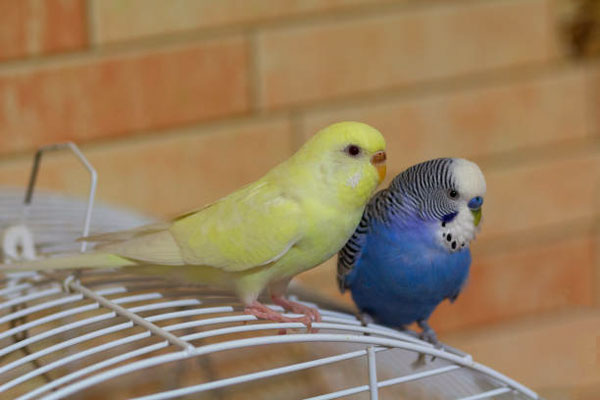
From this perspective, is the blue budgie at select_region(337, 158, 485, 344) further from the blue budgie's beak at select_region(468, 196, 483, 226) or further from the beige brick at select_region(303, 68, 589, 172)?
the beige brick at select_region(303, 68, 589, 172)

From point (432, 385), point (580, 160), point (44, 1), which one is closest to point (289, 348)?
point (432, 385)

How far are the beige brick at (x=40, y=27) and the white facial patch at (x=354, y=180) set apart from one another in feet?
3.21

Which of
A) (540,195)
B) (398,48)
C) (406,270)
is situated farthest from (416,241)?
(540,195)

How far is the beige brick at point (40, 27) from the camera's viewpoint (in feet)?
4.88

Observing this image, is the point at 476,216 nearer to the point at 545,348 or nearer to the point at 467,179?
the point at 467,179

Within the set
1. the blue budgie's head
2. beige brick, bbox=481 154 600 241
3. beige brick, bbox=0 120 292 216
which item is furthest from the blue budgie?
beige brick, bbox=481 154 600 241

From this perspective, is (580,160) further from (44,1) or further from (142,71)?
(44,1)

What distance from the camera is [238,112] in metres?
1.70

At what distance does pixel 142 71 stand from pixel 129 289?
79 centimetres

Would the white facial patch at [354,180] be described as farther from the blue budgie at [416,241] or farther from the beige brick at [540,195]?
the beige brick at [540,195]

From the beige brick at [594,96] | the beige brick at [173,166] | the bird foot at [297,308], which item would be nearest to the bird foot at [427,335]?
the bird foot at [297,308]

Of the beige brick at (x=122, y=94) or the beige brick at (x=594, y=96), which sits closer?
the beige brick at (x=122, y=94)

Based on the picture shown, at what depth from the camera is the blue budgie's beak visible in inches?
28.6

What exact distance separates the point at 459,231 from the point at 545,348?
4.73ft
